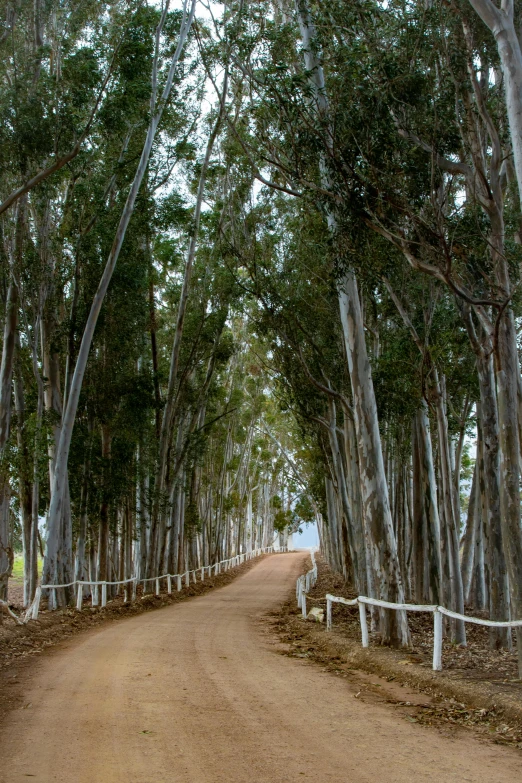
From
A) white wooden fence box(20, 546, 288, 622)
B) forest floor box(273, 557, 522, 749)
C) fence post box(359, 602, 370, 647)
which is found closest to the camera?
forest floor box(273, 557, 522, 749)

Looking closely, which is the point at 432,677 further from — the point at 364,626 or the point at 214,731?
the point at 214,731

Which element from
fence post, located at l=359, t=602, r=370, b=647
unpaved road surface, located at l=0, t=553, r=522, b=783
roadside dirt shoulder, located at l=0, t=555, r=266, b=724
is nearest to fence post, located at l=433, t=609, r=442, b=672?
unpaved road surface, located at l=0, t=553, r=522, b=783

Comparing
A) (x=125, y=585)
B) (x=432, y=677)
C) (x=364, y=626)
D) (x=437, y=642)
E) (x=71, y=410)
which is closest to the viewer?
(x=432, y=677)

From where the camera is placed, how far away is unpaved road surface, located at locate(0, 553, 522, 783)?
540cm

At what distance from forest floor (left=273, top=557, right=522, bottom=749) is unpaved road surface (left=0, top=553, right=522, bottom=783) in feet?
1.38

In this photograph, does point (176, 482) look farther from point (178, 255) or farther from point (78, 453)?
point (178, 255)

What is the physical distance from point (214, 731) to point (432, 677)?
346cm

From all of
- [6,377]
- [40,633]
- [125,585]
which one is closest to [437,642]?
[40,633]

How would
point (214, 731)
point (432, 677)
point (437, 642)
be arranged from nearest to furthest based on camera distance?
point (214, 731) → point (432, 677) → point (437, 642)

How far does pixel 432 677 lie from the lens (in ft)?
29.5

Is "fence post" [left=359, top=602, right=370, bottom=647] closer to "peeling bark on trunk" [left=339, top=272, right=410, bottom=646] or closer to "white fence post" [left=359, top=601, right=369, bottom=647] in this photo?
"white fence post" [left=359, top=601, right=369, bottom=647]

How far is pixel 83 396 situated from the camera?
78.5ft

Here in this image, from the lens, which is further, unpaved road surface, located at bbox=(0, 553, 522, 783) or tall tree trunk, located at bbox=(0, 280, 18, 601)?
tall tree trunk, located at bbox=(0, 280, 18, 601)

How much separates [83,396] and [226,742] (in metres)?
18.7
